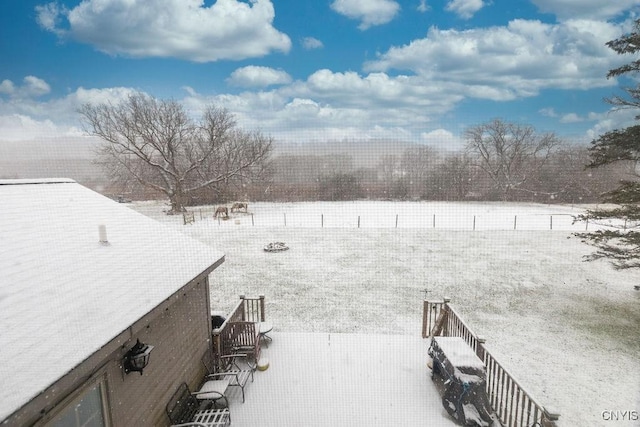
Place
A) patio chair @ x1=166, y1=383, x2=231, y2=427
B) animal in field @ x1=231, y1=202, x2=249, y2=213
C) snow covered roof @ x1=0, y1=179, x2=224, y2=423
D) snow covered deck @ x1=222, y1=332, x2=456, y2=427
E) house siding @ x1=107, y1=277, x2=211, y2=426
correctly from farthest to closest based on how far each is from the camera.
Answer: animal in field @ x1=231, y1=202, x2=249, y2=213, snow covered deck @ x1=222, y1=332, x2=456, y2=427, patio chair @ x1=166, y1=383, x2=231, y2=427, house siding @ x1=107, y1=277, x2=211, y2=426, snow covered roof @ x1=0, y1=179, x2=224, y2=423

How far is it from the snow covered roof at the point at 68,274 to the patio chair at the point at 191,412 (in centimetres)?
91

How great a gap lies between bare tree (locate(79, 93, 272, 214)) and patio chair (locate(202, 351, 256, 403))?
4413mm

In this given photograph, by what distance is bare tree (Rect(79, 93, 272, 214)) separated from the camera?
24.1 ft

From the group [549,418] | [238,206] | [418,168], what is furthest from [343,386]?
[238,206]

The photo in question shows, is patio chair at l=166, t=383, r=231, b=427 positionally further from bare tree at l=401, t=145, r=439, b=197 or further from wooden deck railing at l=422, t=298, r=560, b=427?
bare tree at l=401, t=145, r=439, b=197

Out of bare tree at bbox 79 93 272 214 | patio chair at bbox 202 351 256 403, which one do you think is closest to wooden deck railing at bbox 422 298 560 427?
patio chair at bbox 202 351 256 403

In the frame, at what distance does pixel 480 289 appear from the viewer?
18.6 feet

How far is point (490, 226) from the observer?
10680mm

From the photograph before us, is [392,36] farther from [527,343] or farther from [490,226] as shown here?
[490,226]

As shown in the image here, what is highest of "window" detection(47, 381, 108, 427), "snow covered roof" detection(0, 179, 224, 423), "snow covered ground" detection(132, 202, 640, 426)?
"snow covered roof" detection(0, 179, 224, 423)

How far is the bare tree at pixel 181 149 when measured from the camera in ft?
24.1

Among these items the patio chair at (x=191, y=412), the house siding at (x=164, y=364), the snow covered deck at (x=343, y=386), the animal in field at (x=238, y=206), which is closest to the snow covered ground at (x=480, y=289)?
the snow covered deck at (x=343, y=386)

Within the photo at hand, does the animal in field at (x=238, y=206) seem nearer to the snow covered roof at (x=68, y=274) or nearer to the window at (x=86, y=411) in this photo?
Answer: the snow covered roof at (x=68, y=274)

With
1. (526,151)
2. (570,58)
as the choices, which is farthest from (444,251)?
(570,58)
